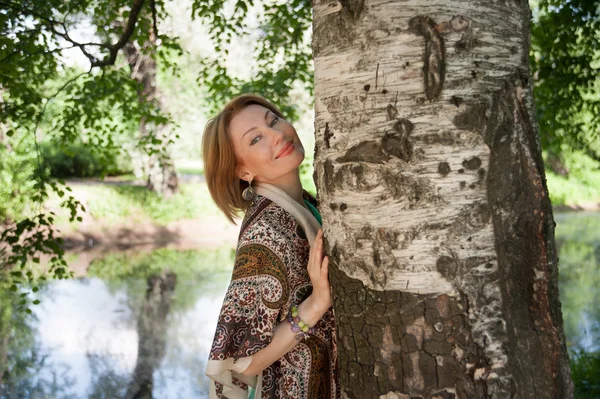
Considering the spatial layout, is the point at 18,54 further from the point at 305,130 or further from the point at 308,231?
the point at 305,130

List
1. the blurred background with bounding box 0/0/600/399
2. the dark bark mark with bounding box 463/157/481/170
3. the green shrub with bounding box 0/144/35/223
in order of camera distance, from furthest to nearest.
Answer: the green shrub with bounding box 0/144/35/223
the blurred background with bounding box 0/0/600/399
the dark bark mark with bounding box 463/157/481/170

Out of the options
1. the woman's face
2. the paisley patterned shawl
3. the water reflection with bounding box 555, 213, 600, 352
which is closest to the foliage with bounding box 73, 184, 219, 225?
the water reflection with bounding box 555, 213, 600, 352

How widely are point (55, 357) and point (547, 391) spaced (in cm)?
754

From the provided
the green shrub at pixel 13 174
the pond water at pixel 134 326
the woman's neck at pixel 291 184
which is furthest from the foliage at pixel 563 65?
the green shrub at pixel 13 174

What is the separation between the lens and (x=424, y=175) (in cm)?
143

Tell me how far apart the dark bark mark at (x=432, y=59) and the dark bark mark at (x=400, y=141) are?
7 cm

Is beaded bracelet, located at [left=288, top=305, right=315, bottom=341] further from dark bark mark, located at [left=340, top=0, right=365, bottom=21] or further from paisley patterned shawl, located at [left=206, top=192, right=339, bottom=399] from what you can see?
dark bark mark, located at [left=340, top=0, right=365, bottom=21]

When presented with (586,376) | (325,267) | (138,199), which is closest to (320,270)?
(325,267)

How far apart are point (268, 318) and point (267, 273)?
13 centimetres

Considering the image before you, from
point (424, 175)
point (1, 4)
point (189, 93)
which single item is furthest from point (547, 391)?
point (189, 93)

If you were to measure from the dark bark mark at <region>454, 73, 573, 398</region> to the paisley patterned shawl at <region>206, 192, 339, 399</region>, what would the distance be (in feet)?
2.50

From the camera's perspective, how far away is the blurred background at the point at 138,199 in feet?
17.8

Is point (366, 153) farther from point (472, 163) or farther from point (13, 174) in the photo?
point (13, 174)

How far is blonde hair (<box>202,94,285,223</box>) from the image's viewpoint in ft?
7.52
